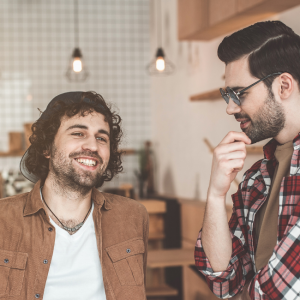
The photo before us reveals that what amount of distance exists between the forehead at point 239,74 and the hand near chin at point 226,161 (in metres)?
0.16

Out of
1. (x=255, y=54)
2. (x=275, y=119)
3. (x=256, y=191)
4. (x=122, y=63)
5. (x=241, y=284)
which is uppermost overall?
(x=122, y=63)

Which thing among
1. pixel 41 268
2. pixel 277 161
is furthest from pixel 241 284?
pixel 41 268

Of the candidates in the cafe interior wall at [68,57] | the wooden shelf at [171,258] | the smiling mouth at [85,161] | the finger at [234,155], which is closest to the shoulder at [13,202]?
the smiling mouth at [85,161]

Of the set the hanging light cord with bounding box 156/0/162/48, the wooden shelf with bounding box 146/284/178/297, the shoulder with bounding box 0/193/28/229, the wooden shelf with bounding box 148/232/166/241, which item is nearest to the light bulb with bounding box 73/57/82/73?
the hanging light cord with bounding box 156/0/162/48

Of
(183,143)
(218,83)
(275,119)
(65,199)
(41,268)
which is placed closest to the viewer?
(275,119)

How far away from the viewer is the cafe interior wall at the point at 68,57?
15.5ft

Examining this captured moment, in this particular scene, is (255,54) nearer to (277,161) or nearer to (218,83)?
(277,161)

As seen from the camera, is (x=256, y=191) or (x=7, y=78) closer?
(x=256, y=191)

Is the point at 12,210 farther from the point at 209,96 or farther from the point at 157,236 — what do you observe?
the point at 157,236

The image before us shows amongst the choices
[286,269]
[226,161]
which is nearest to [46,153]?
[226,161]

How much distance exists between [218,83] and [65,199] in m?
2.07

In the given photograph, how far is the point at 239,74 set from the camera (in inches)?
55.4

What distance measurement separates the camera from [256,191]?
4.83ft

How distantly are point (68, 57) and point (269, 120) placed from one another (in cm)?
383
